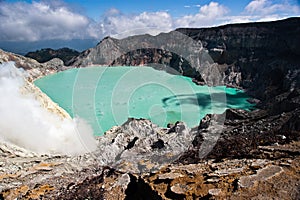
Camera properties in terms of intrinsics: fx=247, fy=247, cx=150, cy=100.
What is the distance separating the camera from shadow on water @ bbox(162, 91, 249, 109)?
57619 millimetres

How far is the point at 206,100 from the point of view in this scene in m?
62.1

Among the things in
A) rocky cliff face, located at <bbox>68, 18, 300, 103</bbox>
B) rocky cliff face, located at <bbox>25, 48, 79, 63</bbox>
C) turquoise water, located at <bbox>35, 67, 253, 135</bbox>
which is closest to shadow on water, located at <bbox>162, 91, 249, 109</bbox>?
turquoise water, located at <bbox>35, 67, 253, 135</bbox>

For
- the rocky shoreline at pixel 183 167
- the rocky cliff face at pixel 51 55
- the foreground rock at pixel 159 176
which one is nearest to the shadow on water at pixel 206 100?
the rocky shoreline at pixel 183 167

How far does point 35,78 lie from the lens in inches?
4326

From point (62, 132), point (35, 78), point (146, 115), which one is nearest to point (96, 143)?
point (62, 132)

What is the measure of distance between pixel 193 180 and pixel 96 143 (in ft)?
53.7

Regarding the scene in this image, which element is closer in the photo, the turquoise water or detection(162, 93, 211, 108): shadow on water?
the turquoise water

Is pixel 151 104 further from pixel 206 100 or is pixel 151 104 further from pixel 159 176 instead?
pixel 159 176

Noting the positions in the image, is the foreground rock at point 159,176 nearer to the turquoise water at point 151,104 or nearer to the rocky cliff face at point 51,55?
the turquoise water at point 151,104

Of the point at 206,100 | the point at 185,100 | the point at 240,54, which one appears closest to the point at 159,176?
the point at 185,100

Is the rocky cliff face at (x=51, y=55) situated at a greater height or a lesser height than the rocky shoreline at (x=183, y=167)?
greater

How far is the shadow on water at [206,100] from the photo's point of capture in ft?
189

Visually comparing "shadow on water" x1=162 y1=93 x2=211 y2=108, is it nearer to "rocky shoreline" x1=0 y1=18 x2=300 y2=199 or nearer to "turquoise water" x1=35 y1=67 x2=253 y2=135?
"turquoise water" x1=35 y1=67 x2=253 y2=135

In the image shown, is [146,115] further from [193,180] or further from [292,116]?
[193,180]
